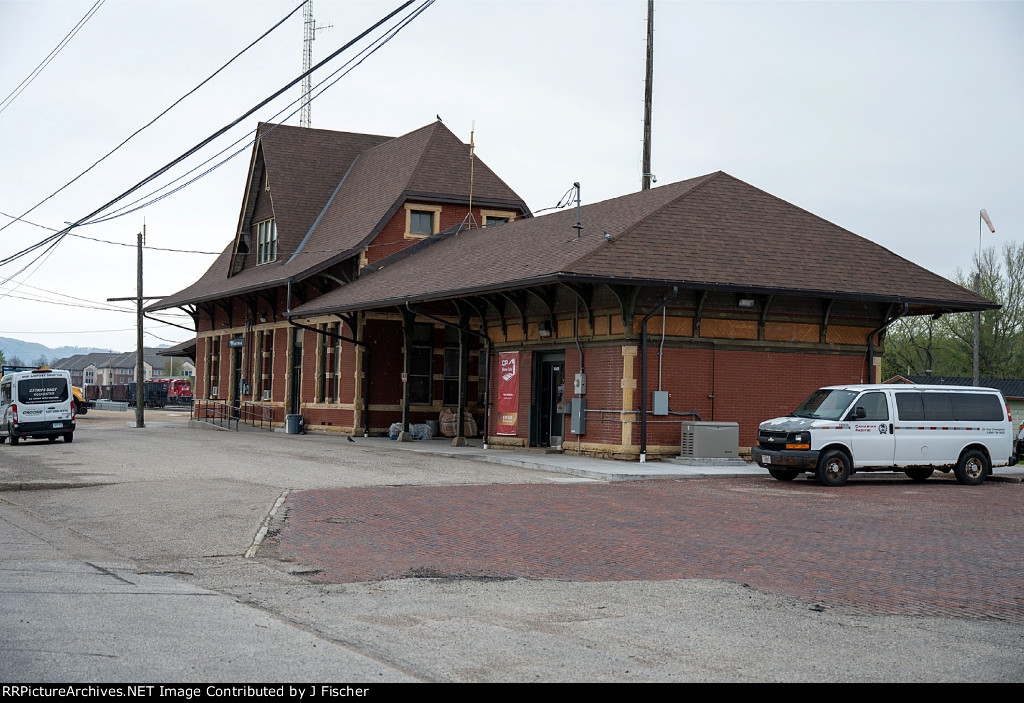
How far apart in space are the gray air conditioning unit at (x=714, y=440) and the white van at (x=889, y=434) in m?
2.56

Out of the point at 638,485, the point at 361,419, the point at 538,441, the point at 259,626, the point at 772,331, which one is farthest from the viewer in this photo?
the point at 361,419

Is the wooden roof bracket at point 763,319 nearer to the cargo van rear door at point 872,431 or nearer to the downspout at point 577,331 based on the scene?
the downspout at point 577,331

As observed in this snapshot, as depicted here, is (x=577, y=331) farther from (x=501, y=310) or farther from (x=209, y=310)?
(x=209, y=310)

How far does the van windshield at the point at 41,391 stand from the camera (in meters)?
32.0

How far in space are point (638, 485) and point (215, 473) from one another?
26.3 feet

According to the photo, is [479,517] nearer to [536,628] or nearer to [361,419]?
[536,628]

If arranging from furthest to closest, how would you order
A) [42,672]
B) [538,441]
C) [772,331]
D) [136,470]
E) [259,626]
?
[538,441] < [772,331] < [136,470] < [259,626] < [42,672]

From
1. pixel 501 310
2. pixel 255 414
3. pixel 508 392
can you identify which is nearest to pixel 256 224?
pixel 255 414

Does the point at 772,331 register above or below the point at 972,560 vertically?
above

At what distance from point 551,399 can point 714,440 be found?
5803 millimetres

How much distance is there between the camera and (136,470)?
20438 millimetres

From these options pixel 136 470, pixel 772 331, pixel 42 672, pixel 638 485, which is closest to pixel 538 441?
pixel 772 331

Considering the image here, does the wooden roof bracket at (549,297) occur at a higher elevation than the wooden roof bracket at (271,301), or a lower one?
lower

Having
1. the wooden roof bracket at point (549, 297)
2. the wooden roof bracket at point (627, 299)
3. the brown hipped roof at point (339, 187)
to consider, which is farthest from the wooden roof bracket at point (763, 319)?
the brown hipped roof at point (339, 187)
